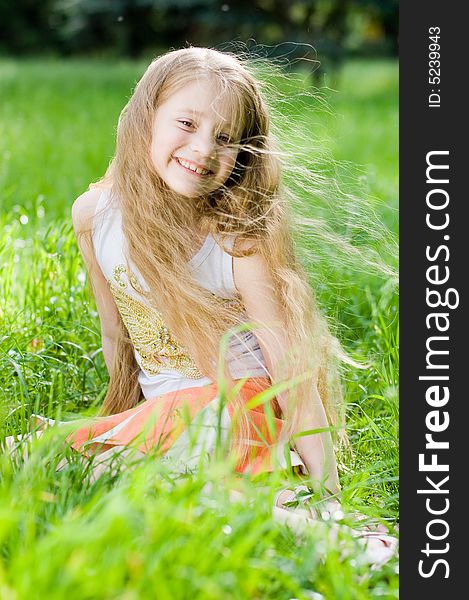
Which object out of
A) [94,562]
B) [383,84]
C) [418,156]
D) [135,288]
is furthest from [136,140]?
[383,84]

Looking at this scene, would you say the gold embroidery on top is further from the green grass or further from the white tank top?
the green grass

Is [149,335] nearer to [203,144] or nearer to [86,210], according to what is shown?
[86,210]

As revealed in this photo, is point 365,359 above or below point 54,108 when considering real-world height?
below

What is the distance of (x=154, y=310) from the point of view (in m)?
2.17

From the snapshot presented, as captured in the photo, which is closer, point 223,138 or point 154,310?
point 223,138

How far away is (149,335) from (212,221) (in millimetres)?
290

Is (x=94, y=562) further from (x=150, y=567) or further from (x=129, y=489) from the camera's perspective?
(x=129, y=489)

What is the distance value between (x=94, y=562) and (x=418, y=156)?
1092 millimetres

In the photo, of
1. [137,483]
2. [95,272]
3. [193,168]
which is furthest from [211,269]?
[137,483]

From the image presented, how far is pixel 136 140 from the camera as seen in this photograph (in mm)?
2150

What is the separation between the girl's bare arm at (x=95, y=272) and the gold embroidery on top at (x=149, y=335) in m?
0.09

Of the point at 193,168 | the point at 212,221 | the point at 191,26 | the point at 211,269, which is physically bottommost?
the point at 211,269

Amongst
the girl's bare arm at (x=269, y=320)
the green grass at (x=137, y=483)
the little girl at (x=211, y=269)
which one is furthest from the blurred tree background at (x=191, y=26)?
the girl's bare arm at (x=269, y=320)

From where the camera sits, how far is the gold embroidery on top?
2.17 m
